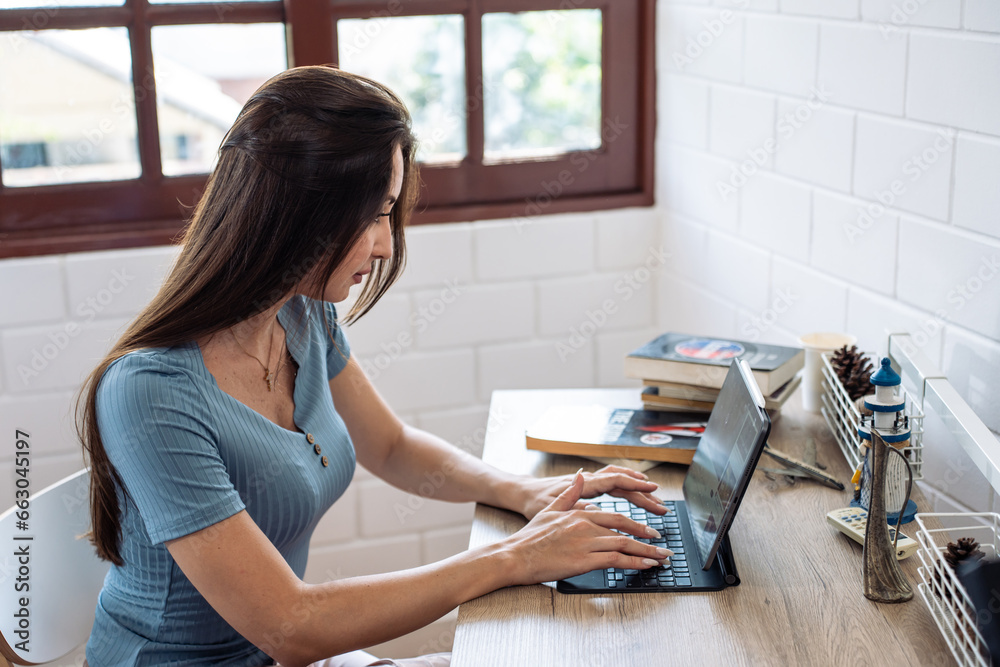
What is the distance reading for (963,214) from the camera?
1.40 meters

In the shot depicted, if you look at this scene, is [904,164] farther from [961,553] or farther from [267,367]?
[267,367]

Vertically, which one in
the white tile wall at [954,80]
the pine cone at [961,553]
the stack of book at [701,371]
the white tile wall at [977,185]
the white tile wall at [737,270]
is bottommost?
the pine cone at [961,553]

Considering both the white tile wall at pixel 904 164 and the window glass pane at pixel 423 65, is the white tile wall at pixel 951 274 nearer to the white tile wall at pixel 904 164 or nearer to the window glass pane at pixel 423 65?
the white tile wall at pixel 904 164

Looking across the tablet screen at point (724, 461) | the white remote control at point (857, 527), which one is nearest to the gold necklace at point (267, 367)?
the tablet screen at point (724, 461)

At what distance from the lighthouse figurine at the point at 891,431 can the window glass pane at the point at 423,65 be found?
4.14 ft

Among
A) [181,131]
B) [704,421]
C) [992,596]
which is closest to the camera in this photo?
[992,596]

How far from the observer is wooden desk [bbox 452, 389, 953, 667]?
3.26ft

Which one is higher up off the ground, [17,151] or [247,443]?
[17,151]

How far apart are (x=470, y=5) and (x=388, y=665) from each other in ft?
4.88

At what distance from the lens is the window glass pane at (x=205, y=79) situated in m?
2.11

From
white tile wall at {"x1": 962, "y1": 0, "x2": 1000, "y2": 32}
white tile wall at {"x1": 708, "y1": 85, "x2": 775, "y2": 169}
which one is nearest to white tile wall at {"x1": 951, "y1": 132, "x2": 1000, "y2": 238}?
white tile wall at {"x1": 962, "y1": 0, "x2": 1000, "y2": 32}

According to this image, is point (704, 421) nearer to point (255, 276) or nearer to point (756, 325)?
point (756, 325)

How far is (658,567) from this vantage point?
1173 millimetres

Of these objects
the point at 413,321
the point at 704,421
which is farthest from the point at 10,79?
the point at 704,421
